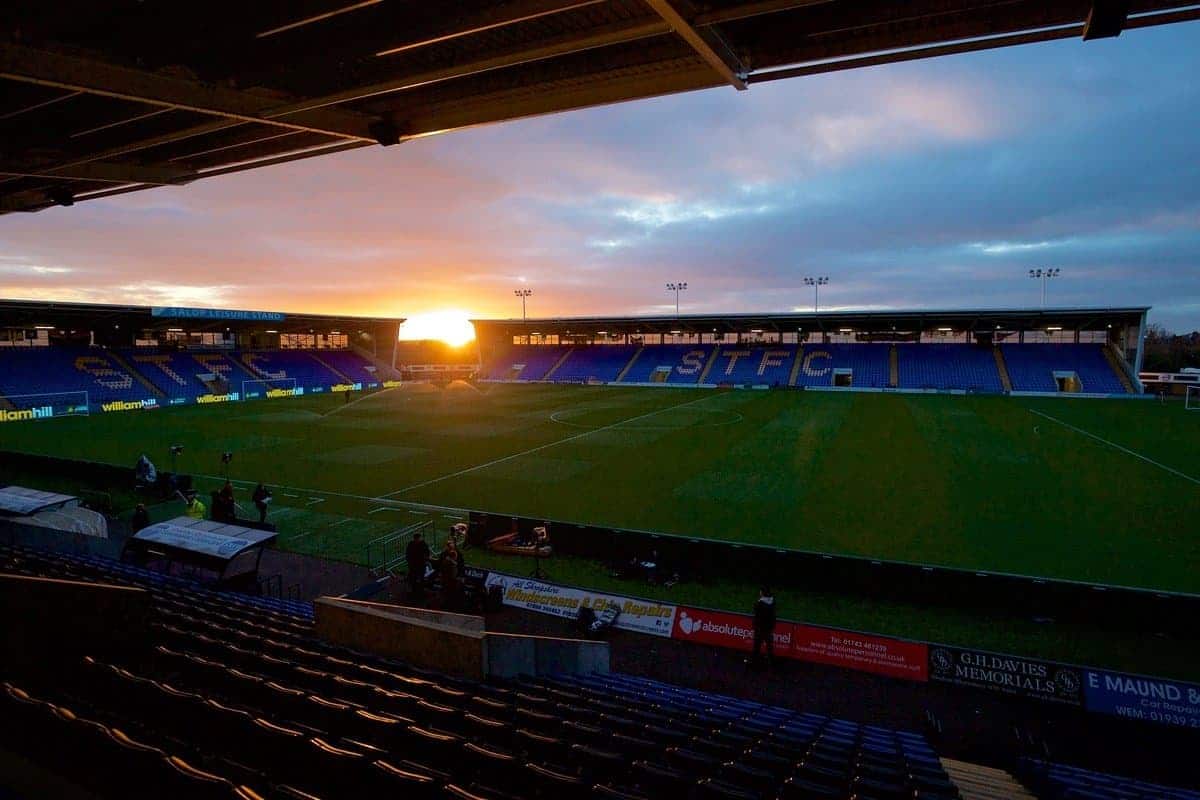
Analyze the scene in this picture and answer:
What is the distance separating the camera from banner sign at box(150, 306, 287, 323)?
48.6 m

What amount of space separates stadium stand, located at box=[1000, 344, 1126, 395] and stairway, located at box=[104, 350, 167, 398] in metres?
73.9

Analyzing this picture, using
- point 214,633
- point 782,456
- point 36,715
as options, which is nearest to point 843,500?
point 782,456

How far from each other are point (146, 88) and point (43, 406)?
5207 cm

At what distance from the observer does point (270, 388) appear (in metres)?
59.6

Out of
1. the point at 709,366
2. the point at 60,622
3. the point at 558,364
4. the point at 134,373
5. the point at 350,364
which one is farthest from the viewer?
the point at 558,364

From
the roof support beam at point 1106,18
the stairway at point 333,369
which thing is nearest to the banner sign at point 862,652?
the roof support beam at point 1106,18

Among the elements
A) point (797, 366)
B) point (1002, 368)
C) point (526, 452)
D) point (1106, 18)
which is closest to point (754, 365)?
point (797, 366)

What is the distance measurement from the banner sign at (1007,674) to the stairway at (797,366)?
2100 inches

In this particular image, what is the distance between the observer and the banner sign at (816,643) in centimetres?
950

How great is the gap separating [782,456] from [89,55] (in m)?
25.0

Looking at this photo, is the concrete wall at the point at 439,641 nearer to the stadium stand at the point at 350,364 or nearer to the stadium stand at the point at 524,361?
the stadium stand at the point at 524,361

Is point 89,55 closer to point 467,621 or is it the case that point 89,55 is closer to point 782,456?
point 467,621

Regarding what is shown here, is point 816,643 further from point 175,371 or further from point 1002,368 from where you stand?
point 175,371

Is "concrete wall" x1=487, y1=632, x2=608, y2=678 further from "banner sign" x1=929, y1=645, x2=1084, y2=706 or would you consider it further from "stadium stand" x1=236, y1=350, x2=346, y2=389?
"stadium stand" x1=236, y1=350, x2=346, y2=389
